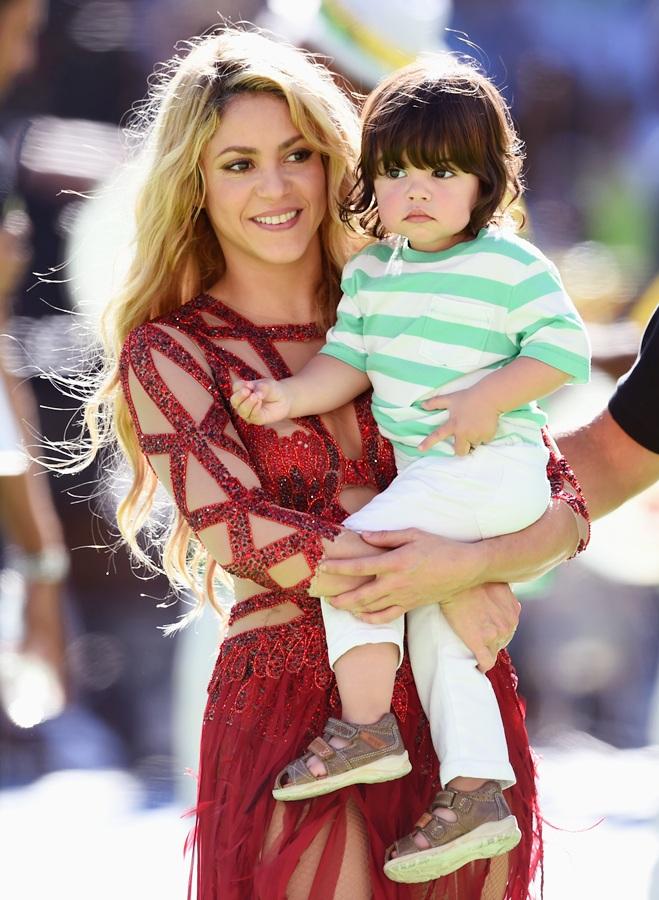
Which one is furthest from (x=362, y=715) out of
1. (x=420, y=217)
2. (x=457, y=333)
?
(x=420, y=217)

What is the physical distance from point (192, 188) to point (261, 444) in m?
0.46

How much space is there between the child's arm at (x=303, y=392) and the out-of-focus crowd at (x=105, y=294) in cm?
197

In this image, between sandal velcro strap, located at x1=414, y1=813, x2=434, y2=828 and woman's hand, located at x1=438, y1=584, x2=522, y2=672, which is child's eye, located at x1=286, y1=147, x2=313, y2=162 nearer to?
woman's hand, located at x1=438, y1=584, x2=522, y2=672

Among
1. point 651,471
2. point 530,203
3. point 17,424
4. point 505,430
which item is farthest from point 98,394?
point 530,203

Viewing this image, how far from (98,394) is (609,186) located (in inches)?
105

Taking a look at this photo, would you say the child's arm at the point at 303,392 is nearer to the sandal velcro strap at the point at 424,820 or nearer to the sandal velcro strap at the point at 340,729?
the sandal velcro strap at the point at 340,729

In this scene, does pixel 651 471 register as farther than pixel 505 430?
Yes

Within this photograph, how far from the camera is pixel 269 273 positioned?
2.29 meters

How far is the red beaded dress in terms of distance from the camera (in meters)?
1.96

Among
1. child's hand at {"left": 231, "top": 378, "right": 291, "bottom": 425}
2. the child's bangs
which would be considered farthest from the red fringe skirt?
the child's bangs

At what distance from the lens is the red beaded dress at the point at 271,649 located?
77.0 inches

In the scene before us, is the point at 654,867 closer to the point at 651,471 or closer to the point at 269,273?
the point at 651,471

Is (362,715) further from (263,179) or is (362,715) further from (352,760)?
(263,179)

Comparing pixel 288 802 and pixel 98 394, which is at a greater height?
pixel 98 394
